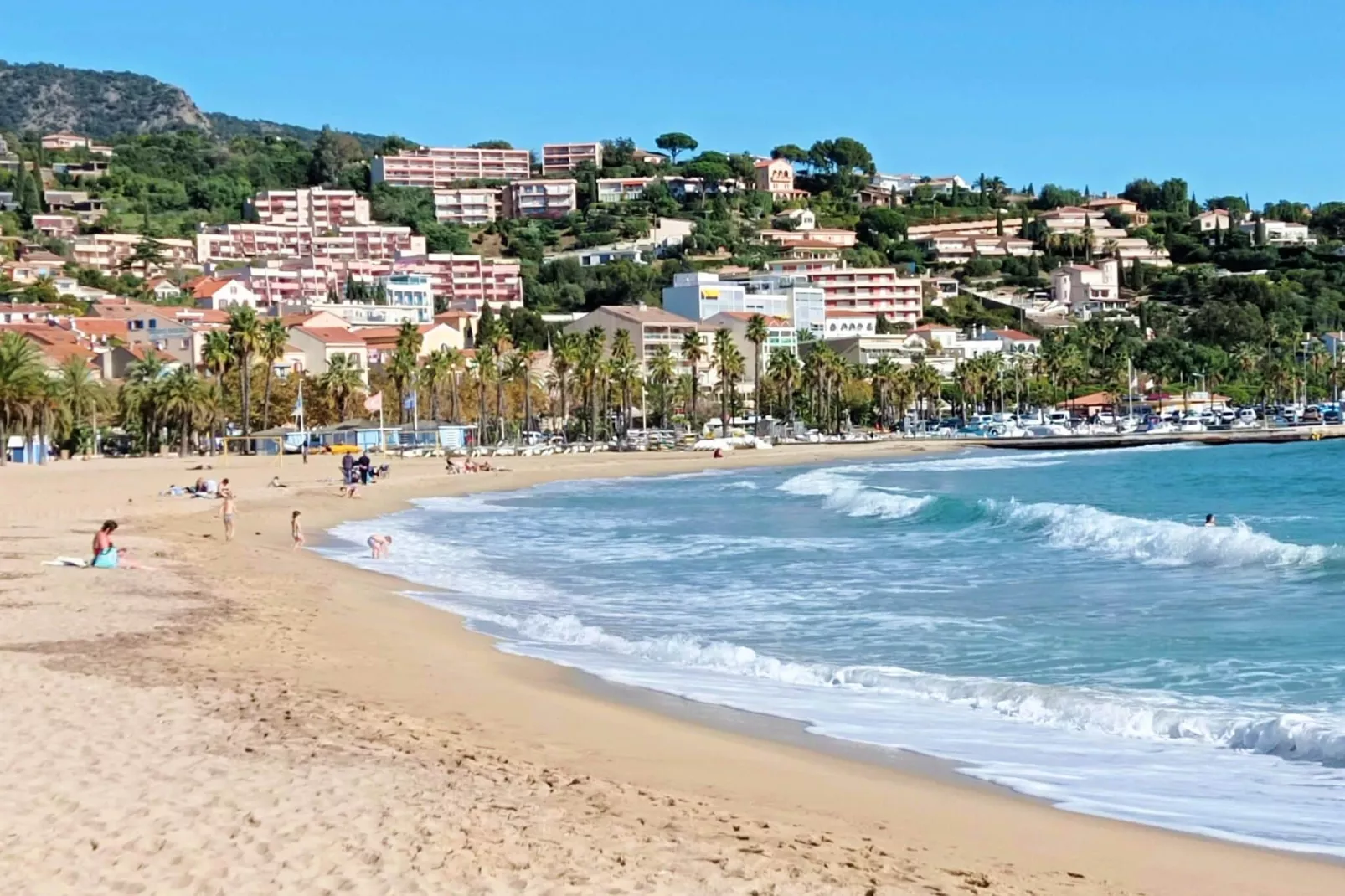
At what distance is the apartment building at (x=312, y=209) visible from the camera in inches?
7057

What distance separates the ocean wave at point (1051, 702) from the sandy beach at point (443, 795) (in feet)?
5.70

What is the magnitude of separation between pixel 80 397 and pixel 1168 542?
58.2m

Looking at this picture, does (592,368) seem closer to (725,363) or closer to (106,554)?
(725,363)

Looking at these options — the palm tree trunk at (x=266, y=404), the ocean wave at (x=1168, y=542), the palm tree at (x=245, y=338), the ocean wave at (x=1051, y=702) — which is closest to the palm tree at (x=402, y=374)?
the palm tree trunk at (x=266, y=404)

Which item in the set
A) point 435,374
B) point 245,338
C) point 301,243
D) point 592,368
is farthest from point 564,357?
point 301,243

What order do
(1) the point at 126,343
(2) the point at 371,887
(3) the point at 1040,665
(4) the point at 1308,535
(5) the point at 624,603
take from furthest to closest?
(1) the point at 126,343, (4) the point at 1308,535, (5) the point at 624,603, (3) the point at 1040,665, (2) the point at 371,887

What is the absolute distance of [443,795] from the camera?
868 cm

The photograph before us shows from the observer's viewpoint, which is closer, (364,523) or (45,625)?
(45,625)

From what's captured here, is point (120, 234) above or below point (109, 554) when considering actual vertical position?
above

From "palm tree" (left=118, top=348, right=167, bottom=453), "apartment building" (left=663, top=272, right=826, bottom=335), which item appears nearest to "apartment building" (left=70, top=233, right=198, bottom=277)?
"apartment building" (left=663, top=272, right=826, bottom=335)

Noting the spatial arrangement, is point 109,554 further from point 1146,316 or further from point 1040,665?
point 1146,316

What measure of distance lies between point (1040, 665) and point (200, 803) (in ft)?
30.7

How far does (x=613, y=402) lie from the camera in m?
106

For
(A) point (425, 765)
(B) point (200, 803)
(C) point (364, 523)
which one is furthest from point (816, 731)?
(C) point (364, 523)
